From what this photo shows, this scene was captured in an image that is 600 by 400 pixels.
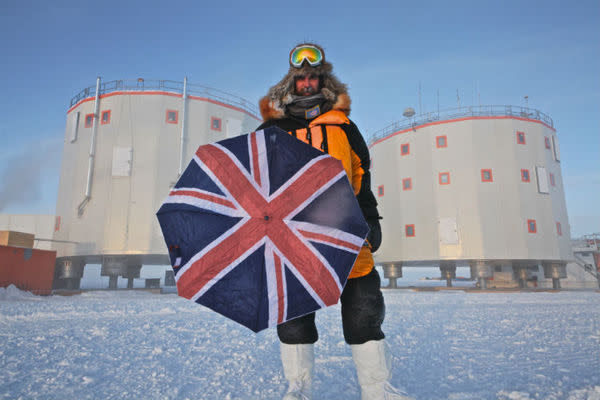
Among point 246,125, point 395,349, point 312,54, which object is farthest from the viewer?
point 246,125

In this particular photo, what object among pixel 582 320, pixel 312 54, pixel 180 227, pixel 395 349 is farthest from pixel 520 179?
pixel 180 227

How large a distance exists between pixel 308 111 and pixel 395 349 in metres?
2.53

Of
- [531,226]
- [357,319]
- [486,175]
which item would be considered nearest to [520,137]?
[486,175]

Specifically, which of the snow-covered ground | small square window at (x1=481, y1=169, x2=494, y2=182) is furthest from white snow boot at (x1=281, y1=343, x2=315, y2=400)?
small square window at (x1=481, y1=169, x2=494, y2=182)

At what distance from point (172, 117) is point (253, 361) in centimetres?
1413

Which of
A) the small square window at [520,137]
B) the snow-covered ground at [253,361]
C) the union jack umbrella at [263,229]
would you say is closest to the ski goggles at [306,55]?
the union jack umbrella at [263,229]

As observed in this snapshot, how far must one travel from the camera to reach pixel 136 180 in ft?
46.1

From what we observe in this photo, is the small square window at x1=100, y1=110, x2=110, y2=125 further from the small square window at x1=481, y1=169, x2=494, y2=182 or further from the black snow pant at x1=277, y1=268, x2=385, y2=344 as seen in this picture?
the small square window at x1=481, y1=169, x2=494, y2=182

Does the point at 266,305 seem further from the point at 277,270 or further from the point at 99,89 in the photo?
the point at 99,89

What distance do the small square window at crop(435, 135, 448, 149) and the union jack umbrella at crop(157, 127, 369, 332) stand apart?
16.7 metres

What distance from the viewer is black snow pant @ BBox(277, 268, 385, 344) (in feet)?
5.59

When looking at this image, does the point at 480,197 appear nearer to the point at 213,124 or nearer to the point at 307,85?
the point at 213,124

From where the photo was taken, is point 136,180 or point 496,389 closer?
point 496,389

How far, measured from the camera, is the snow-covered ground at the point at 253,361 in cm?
208
